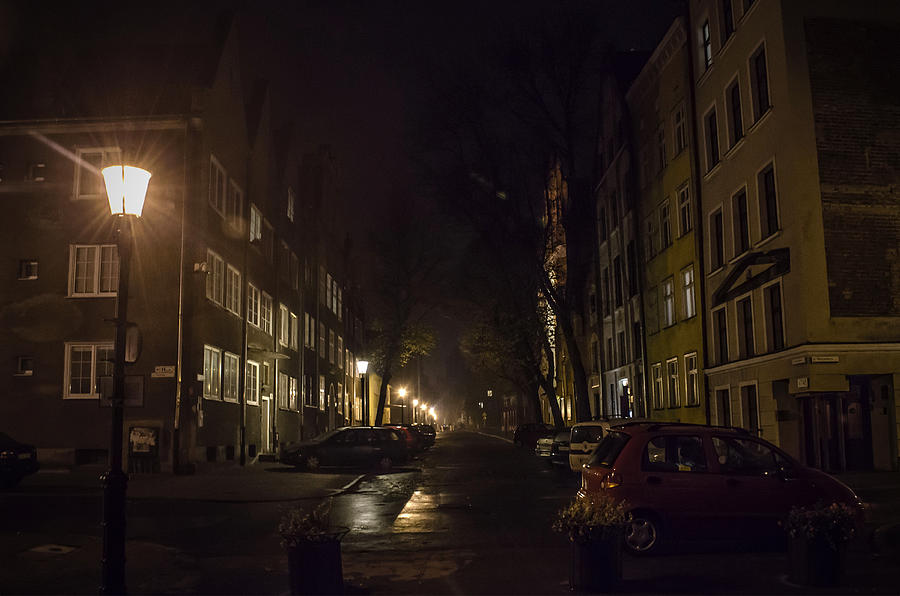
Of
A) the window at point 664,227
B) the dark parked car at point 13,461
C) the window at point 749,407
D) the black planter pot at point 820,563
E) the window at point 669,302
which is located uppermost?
the window at point 664,227

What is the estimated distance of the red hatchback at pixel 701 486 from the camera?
412 inches

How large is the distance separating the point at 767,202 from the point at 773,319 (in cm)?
339

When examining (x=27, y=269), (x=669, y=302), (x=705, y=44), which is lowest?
(x=669, y=302)

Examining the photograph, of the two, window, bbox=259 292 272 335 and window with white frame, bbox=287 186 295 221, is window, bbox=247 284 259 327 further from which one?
window with white frame, bbox=287 186 295 221

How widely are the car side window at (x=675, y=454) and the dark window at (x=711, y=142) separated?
19.6 m

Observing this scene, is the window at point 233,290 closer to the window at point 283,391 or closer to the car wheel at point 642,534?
the window at point 283,391

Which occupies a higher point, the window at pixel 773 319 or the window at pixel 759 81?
the window at pixel 759 81

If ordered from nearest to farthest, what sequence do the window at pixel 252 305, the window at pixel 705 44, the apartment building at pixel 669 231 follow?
the window at pixel 705 44 → the apartment building at pixel 669 231 → the window at pixel 252 305

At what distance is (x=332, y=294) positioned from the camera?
56.5 meters

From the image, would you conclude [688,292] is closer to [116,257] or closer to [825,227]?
[825,227]

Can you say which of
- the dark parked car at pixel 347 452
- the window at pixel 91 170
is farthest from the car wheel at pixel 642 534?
the window at pixel 91 170

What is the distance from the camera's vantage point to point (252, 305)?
35250mm

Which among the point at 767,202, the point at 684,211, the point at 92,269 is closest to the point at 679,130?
the point at 684,211

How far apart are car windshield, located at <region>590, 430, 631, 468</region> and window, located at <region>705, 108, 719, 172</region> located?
63.2 ft
